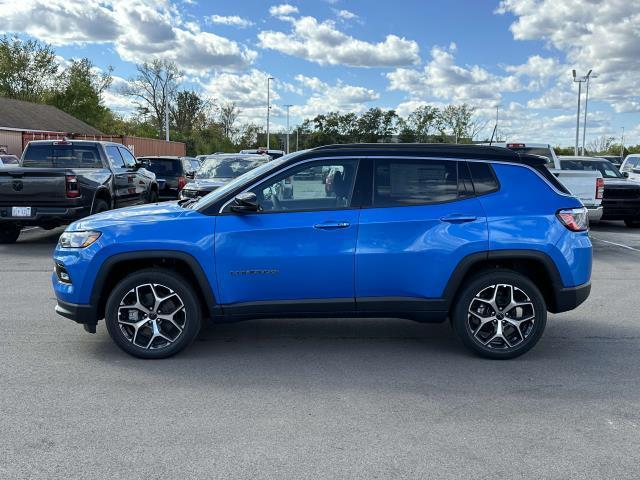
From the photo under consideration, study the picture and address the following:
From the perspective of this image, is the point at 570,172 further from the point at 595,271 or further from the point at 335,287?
the point at 335,287

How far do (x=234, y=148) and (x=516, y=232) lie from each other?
71102 mm

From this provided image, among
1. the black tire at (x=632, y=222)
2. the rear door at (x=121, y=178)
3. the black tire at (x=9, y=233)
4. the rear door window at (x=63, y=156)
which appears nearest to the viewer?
the black tire at (x=9, y=233)

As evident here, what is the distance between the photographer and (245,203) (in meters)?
5.21

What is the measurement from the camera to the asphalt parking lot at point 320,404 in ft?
11.9

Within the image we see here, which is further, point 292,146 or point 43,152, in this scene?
point 292,146

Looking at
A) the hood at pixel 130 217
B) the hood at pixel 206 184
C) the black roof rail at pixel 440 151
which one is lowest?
the hood at pixel 130 217

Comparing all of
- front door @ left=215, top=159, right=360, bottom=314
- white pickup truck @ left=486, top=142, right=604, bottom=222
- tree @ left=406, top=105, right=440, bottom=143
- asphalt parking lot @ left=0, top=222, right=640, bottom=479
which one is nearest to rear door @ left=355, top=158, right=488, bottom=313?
front door @ left=215, top=159, right=360, bottom=314

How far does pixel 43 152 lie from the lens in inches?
512

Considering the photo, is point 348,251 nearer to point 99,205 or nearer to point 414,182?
point 414,182

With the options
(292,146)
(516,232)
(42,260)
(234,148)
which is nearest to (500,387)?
(516,232)

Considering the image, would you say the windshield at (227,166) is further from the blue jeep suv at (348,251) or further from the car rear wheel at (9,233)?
the blue jeep suv at (348,251)

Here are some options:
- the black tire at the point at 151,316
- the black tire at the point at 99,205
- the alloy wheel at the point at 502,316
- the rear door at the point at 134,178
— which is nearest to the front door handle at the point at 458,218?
the alloy wheel at the point at 502,316

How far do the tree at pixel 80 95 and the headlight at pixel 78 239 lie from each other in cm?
6198

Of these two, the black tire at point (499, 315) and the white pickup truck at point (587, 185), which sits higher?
the white pickup truck at point (587, 185)
